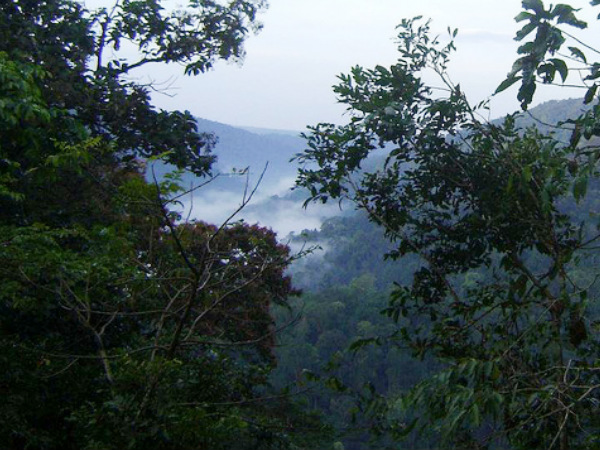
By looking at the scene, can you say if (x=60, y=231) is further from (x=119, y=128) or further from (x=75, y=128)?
(x=119, y=128)

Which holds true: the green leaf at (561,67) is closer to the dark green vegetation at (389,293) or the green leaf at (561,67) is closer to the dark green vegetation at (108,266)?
the dark green vegetation at (389,293)

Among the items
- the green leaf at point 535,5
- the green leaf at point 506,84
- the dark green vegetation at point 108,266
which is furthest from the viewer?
the dark green vegetation at point 108,266

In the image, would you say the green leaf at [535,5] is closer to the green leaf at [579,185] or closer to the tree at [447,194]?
the green leaf at [579,185]

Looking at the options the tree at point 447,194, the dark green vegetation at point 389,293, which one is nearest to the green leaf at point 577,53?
the dark green vegetation at point 389,293

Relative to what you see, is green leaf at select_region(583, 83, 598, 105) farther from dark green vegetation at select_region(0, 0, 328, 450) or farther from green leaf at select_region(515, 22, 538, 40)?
dark green vegetation at select_region(0, 0, 328, 450)

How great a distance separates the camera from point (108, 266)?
410 centimetres

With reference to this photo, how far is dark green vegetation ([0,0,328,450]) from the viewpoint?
117 inches

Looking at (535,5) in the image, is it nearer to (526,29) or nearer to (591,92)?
(526,29)

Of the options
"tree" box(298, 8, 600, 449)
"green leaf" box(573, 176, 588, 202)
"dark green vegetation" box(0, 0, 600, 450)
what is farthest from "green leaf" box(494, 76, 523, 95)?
"tree" box(298, 8, 600, 449)

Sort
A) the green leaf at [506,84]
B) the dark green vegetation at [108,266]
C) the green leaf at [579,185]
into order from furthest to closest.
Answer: the dark green vegetation at [108,266]
the green leaf at [506,84]
the green leaf at [579,185]

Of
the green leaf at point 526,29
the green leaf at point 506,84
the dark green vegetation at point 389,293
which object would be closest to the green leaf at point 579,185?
the dark green vegetation at point 389,293

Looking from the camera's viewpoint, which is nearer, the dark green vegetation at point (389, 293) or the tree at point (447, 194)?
the dark green vegetation at point (389, 293)

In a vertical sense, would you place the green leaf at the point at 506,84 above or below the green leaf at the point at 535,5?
→ below

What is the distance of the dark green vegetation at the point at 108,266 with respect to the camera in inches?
117
